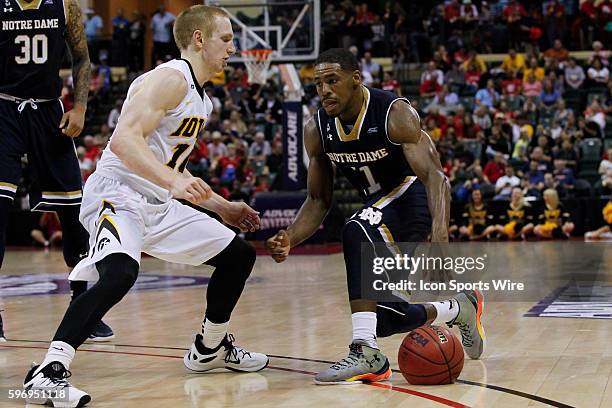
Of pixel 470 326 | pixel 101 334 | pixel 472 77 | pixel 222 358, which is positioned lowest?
pixel 101 334

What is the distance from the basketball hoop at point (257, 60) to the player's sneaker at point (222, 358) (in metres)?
11.9

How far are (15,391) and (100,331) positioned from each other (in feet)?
6.04

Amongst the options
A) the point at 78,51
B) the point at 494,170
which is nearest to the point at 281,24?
the point at 494,170

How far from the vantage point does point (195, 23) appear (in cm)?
551

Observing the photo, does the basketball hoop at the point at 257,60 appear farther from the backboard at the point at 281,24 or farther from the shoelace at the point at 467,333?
the shoelace at the point at 467,333

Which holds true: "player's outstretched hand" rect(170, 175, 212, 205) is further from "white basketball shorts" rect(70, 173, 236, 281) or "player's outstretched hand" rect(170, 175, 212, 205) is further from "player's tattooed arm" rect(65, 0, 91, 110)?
"player's tattooed arm" rect(65, 0, 91, 110)

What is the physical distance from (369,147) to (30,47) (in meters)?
2.42

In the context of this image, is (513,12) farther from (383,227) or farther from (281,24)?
(383,227)

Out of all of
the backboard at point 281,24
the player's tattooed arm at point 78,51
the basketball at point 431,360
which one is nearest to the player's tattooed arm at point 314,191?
the basketball at point 431,360

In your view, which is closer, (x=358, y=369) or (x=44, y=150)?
(x=358, y=369)

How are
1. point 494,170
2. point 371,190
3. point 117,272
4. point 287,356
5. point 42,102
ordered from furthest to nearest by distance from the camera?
point 494,170 → point 42,102 → point 287,356 → point 371,190 → point 117,272

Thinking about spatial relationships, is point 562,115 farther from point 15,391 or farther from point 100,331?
point 15,391

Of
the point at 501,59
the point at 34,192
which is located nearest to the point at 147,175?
the point at 34,192

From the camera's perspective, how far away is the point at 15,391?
513cm
